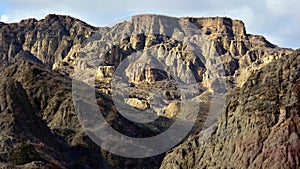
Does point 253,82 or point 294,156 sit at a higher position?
point 253,82

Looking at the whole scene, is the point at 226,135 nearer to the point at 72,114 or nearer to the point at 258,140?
the point at 258,140

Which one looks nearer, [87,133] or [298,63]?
[298,63]

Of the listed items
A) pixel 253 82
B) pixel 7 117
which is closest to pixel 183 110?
pixel 7 117

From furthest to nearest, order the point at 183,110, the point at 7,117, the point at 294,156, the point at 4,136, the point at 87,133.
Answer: the point at 183,110
the point at 87,133
the point at 7,117
the point at 4,136
the point at 294,156

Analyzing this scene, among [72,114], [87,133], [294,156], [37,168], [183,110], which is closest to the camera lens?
[294,156]

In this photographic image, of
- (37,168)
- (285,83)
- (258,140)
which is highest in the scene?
(285,83)

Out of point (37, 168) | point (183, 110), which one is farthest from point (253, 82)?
point (183, 110)
